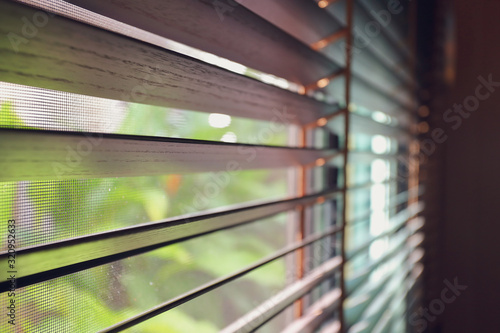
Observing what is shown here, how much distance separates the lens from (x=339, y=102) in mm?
1213

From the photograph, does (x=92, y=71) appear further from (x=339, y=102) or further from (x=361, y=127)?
(x=361, y=127)

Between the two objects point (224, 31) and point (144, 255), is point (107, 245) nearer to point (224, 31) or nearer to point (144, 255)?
point (144, 255)

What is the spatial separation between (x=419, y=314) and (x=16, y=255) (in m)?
2.33

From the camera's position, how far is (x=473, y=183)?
2061 mm

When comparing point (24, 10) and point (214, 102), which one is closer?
point (24, 10)

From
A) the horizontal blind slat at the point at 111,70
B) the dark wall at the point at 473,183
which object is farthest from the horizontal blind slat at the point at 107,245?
the dark wall at the point at 473,183

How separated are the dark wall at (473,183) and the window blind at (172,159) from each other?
0.94m

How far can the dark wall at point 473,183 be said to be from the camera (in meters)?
1.96

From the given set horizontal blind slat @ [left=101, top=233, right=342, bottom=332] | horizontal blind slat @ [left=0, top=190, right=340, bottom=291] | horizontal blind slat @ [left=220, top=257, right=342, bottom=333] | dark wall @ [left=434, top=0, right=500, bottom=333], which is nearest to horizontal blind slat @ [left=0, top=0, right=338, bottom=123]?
horizontal blind slat @ [left=0, top=190, right=340, bottom=291]

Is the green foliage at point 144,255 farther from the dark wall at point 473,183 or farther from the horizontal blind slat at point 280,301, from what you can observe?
the dark wall at point 473,183

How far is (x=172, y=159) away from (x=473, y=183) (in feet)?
6.36

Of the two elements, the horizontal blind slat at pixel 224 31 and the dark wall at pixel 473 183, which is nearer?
the horizontal blind slat at pixel 224 31

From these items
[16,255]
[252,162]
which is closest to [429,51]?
[252,162]

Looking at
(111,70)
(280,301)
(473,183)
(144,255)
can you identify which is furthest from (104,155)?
(473,183)
